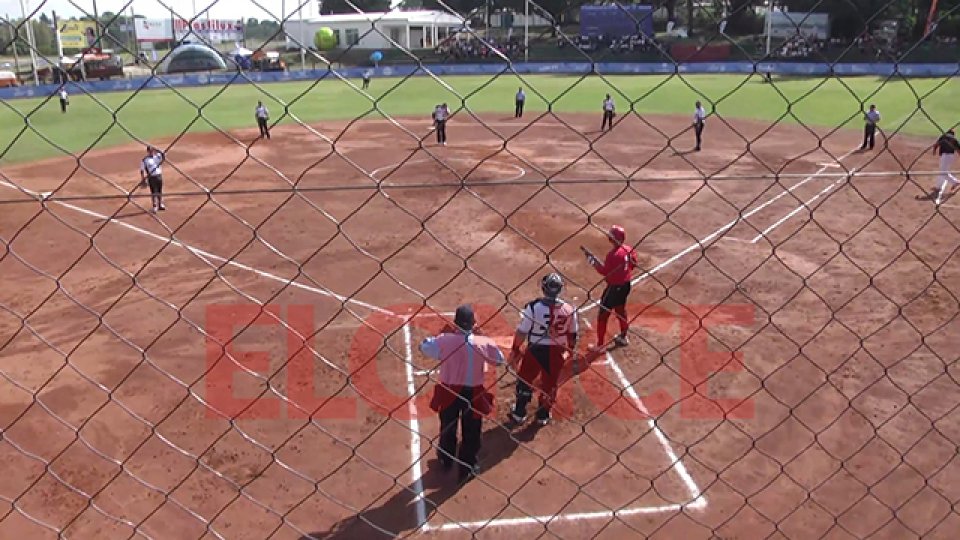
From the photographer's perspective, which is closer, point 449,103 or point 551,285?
point 551,285

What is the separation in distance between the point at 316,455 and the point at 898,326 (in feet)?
28.3

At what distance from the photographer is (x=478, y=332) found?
8.27m

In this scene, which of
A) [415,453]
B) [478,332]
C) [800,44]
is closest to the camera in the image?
[800,44]

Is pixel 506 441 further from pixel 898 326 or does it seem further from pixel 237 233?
pixel 237 233

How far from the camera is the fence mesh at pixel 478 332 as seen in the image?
14.3 feet

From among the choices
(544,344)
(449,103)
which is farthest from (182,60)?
(449,103)

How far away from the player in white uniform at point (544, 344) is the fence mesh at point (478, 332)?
0.52 feet

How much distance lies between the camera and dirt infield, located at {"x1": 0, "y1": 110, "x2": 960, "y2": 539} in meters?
6.72

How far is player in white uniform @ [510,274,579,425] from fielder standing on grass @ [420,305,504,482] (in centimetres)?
52

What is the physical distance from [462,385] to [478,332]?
1483 mm

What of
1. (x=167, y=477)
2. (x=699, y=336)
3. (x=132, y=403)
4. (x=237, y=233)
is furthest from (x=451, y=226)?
(x=167, y=477)

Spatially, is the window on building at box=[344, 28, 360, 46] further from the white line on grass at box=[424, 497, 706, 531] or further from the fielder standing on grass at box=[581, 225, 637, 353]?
the white line on grass at box=[424, 497, 706, 531]

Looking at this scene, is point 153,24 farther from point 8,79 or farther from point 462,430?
point 8,79

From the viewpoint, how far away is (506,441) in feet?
26.7
